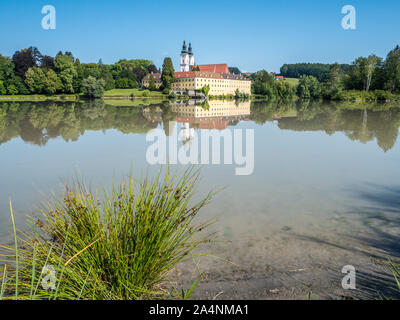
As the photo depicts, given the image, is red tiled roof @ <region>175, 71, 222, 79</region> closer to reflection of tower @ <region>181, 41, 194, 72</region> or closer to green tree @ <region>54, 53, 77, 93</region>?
reflection of tower @ <region>181, 41, 194, 72</region>

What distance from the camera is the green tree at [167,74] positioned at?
6809 centimetres

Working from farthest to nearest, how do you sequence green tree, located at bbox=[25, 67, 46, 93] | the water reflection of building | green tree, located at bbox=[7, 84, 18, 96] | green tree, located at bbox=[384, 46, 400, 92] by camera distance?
green tree, located at bbox=[25, 67, 46, 93]
green tree, located at bbox=[384, 46, 400, 92]
green tree, located at bbox=[7, 84, 18, 96]
the water reflection of building

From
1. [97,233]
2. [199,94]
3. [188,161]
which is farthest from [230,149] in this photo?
[199,94]

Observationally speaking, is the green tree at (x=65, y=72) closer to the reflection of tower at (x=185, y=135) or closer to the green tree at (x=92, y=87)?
the green tree at (x=92, y=87)

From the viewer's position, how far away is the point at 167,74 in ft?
226

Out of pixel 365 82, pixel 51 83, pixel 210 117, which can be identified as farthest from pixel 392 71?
pixel 51 83

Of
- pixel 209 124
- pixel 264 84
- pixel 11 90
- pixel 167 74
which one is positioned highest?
pixel 167 74

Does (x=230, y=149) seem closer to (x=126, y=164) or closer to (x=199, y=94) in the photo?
(x=126, y=164)

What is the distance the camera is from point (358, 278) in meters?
2.82

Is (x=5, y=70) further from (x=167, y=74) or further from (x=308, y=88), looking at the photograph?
(x=308, y=88)

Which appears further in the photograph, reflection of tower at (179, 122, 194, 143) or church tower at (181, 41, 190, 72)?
church tower at (181, 41, 190, 72)

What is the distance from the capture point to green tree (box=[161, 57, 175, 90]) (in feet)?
223

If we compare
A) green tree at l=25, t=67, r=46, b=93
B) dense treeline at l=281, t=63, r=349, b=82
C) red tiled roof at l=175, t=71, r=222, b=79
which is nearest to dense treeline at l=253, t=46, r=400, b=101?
red tiled roof at l=175, t=71, r=222, b=79

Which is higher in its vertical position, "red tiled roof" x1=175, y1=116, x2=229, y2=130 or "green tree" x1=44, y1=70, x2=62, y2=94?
"green tree" x1=44, y1=70, x2=62, y2=94
